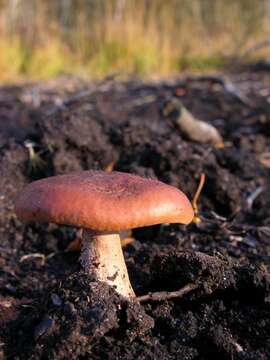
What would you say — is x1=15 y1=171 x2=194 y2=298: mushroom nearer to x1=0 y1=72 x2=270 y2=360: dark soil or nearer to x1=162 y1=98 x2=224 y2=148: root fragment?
x1=0 y1=72 x2=270 y2=360: dark soil

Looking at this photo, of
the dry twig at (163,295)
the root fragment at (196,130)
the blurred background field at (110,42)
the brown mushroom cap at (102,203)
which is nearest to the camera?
the brown mushroom cap at (102,203)

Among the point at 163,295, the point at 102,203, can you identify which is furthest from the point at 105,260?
the point at 102,203

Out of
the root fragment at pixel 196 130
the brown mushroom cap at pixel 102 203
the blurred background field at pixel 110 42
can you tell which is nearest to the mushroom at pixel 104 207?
the brown mushroom cap at pixel 102 203

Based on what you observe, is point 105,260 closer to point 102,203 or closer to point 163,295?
point 163,295

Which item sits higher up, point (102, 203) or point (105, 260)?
point (102, 203)

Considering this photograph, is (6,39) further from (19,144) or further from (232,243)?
(232,243)

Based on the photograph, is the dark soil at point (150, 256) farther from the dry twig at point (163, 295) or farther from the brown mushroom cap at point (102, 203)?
the brown mushroom cap at point (102, 203)

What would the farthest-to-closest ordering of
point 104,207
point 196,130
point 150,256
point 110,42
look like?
point 110,42, point 196,130, point 150,256, point 104,207
